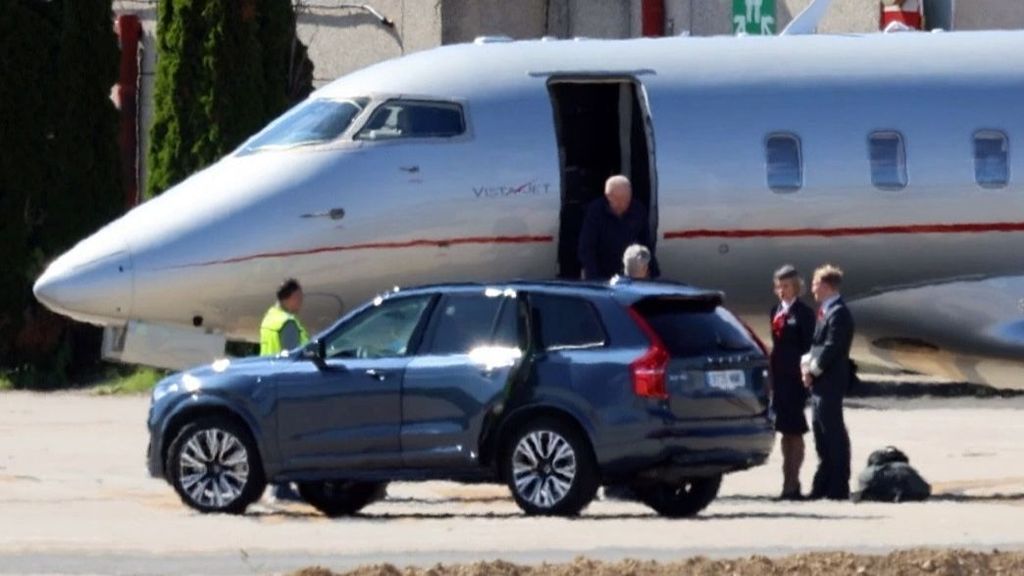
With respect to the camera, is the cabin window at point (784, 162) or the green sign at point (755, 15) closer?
the cabin window at point (784, 162)

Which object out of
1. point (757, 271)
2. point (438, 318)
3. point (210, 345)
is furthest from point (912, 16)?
point (438, 318)

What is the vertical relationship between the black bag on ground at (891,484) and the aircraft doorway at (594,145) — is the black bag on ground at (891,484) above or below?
below

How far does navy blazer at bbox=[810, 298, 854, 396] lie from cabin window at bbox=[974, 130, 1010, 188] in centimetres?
417

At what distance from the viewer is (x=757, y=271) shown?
80.8 ft

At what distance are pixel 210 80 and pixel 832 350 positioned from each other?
50.3 feet

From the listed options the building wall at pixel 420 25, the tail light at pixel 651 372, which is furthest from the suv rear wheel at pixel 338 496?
the building wall at pixel 420 25

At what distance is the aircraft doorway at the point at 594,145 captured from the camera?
24422 mm

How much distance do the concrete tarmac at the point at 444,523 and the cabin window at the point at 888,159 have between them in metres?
2.39

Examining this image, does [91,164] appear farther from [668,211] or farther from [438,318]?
[438,318]

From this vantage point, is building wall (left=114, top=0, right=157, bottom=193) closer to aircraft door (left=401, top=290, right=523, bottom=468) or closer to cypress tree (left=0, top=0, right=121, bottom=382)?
cypress tree (left=0, top=0, right=121, bottom=382)

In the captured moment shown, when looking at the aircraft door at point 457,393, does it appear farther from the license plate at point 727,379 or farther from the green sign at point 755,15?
the green sign at point 755,15

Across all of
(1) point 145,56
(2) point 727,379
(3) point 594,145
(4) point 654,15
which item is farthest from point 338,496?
(1) point 145,56

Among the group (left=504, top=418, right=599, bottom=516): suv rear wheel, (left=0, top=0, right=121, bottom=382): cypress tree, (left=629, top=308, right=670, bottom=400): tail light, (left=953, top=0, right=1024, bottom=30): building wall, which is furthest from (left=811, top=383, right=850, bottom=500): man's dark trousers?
(left=953, top=0, right=1024, bottom=30): building wall

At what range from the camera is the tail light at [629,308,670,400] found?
62.0 feet
